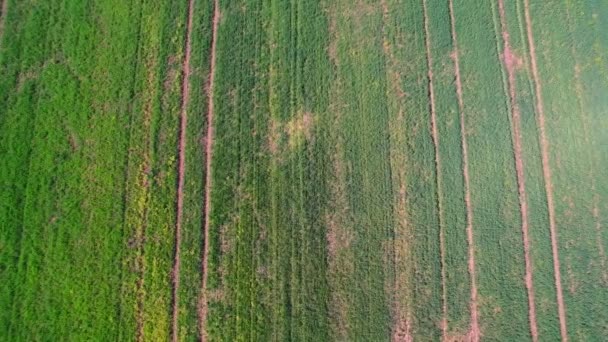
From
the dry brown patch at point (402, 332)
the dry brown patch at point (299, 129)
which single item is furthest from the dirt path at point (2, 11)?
the dry brown patch at point (402, 332)

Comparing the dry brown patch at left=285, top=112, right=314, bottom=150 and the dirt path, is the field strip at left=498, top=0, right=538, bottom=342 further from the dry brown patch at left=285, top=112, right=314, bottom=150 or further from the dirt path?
the dirt path

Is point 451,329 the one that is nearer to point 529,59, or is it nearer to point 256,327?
point 256,327

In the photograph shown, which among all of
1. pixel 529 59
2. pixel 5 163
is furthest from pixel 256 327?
pixel 529 59

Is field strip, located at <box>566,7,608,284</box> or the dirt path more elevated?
the dirt path

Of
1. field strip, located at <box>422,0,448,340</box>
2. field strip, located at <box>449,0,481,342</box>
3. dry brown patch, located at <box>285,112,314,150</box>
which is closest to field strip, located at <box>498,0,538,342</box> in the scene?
field strip, located at <box>449,0,481,342</box>

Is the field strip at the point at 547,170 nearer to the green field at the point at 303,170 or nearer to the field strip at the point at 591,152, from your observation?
the green field at the point at 303,170

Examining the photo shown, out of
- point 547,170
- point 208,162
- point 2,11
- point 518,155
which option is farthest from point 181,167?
Result: point 547,170
